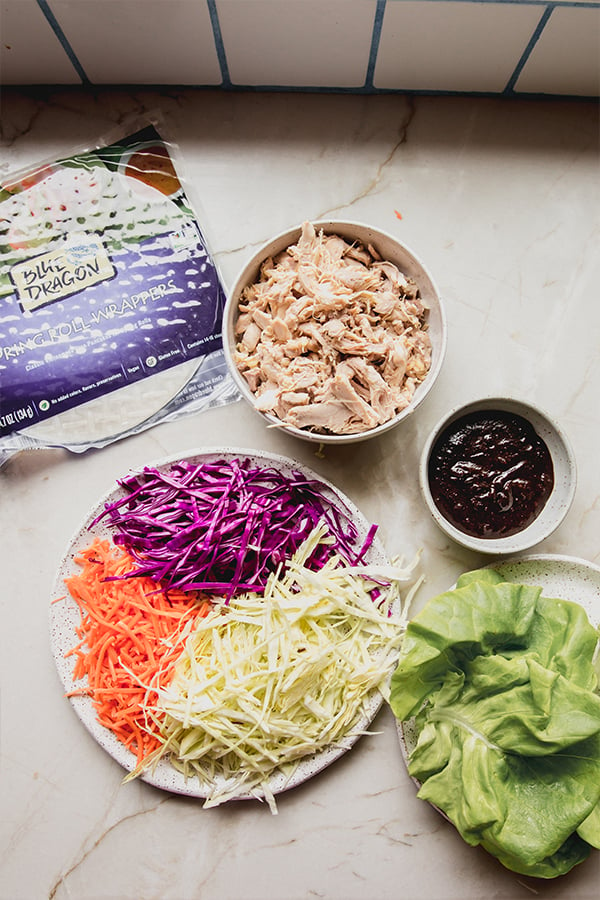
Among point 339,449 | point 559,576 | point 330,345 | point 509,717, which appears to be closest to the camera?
point 509,717

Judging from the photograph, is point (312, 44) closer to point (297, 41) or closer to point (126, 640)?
point (297, 41)

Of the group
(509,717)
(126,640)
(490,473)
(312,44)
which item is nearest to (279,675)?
(126,640)

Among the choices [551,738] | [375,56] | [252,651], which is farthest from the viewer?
[375,56]

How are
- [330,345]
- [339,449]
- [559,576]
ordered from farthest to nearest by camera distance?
[339,449], [559,576], [330,345]

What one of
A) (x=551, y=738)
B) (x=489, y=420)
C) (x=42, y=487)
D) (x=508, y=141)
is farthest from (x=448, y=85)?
(x=551, y=738)

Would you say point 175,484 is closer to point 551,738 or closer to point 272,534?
point 272,534

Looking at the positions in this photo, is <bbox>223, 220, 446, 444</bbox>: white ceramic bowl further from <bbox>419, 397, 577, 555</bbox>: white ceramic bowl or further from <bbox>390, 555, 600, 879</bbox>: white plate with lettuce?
<bbox>390, 555, 600, 879</bbox>: white plate with lettuce

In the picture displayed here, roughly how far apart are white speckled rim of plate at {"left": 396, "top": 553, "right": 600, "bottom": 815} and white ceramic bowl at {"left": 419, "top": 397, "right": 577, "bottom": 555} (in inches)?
3.5

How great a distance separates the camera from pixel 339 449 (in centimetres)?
196

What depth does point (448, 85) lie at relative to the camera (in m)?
2.04

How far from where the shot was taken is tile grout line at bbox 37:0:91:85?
185 cm

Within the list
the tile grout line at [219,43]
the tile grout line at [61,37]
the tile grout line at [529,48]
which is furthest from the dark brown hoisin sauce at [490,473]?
the tile grout line at [61,37]

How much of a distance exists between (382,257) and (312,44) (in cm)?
59

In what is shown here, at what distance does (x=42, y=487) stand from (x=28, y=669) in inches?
18.7
